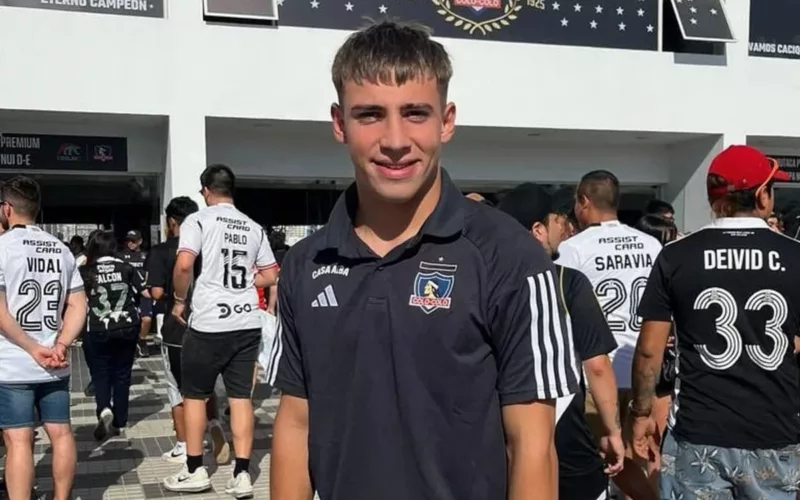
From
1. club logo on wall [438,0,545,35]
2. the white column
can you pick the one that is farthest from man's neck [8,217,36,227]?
club logo on wall [438,0,545,35]

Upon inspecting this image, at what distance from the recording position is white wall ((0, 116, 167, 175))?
11938mm

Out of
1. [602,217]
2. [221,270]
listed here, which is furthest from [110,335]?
[602,217]

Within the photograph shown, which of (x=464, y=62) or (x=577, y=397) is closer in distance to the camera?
(x=577, y=397)

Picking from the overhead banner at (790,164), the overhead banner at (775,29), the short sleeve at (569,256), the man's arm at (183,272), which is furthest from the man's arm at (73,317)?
the overhead banner at (790,164)

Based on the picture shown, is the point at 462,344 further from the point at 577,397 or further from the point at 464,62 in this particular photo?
the point at 464,62

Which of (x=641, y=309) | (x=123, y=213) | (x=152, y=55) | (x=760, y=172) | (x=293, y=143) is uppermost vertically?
(x=152, y=55)

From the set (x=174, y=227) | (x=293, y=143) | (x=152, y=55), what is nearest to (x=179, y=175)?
(x=152, y=55)

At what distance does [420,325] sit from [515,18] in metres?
11.8

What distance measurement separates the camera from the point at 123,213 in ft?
44.0

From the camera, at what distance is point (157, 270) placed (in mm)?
6531

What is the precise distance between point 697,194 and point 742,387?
12696 millimetres

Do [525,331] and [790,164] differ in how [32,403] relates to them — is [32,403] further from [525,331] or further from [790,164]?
[790,164]

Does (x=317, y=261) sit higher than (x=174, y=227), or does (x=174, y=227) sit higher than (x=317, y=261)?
(x=174, y=227)

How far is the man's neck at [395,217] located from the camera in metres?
1.63
